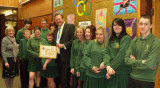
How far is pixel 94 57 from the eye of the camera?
2658 millimetres

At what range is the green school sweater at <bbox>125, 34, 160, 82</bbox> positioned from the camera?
1933mm

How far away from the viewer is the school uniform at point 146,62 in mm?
1936

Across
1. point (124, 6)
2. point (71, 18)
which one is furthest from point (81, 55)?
point (71, 18)

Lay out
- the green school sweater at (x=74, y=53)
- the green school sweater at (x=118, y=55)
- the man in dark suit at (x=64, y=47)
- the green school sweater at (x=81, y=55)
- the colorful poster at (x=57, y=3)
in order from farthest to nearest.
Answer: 1. the colorful poster at (x=57, y=3)
2. the man in dark suit at (x=64, y=47)
3. the green school sweater at (x=74, y=53)
4. the green school sweater at (x=81, y=55)
5. the green school sweater at (x=118, y=55)

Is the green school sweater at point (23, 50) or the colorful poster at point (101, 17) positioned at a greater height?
the colorful poster at point (101, 17)

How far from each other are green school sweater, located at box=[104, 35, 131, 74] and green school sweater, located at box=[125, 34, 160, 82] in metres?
0.17

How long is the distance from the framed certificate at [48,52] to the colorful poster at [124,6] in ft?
4.64

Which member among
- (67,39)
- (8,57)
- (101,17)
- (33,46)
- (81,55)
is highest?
(101,17)

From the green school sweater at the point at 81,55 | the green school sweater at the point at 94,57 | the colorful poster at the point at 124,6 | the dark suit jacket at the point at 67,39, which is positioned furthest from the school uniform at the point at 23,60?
the colorful poster at the point at 124,6

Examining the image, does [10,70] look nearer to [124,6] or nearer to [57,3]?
[57,3]

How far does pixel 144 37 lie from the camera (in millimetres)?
2086

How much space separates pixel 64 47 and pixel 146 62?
1779 mm

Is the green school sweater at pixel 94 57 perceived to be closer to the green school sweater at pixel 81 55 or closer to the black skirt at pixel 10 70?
the green school sweater at pixel 81 55

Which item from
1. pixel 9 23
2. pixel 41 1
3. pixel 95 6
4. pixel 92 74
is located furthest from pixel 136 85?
pixel 9 23
